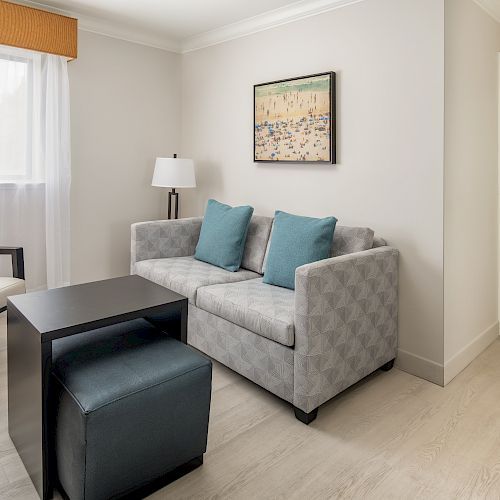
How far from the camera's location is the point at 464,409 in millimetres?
2215

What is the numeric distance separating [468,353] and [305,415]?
1.27 m

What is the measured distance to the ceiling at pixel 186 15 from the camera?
308cm

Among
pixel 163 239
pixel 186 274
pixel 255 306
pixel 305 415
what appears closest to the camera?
pixel 305 415

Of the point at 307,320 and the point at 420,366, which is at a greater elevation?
the point at 307,320

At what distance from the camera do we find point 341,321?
7.15ft

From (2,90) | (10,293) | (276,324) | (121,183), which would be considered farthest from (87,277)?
(276,324)

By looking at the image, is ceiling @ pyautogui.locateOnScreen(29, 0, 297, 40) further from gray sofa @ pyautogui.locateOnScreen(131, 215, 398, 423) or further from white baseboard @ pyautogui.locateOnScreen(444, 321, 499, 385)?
white baseboard @ pyautogui.locateOnScreen(444, 321, 499, 385)

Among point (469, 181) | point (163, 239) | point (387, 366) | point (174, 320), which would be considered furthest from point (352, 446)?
point (163, 239)

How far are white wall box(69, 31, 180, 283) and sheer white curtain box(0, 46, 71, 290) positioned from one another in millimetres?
132

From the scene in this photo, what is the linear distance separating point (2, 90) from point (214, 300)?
2.27 metres

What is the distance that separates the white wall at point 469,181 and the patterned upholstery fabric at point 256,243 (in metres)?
1.20

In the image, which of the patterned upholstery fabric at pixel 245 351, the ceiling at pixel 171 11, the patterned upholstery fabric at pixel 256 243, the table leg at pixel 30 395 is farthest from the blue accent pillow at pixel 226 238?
the table leg at pixel 30 395

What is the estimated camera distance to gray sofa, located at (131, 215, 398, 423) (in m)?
2.05

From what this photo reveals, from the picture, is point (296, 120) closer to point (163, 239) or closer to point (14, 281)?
point (163, 239)
